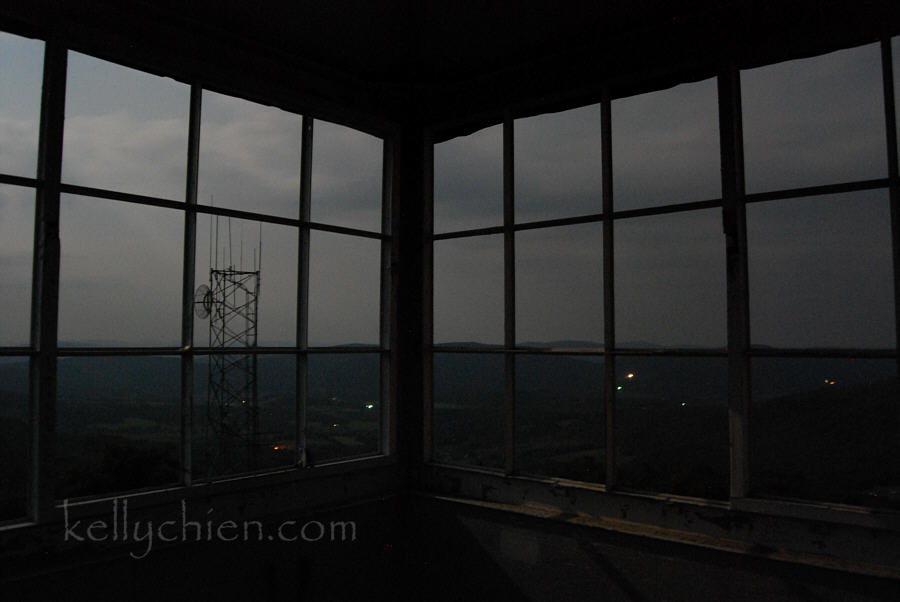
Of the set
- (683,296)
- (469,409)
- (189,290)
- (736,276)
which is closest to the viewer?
(736,276)

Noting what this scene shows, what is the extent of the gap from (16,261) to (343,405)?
6.24 feet

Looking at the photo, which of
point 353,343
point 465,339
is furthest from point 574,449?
point 353,343

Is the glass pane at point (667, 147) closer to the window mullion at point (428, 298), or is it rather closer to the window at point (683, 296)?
the window at point (683, 296)

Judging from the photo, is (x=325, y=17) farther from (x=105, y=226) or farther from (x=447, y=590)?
(x=447, y=590)

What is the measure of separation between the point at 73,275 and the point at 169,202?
58 cm

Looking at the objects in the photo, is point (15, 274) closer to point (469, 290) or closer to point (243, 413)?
point (243, 413)

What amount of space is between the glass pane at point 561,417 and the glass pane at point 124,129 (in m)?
2.22

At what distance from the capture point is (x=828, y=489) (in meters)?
2.93

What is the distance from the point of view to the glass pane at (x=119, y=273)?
9.57 feet

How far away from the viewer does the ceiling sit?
120 inches

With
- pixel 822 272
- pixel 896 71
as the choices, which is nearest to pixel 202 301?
pixel 822 272

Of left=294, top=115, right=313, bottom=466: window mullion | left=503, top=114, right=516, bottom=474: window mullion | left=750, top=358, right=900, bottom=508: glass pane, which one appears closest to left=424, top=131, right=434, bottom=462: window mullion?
left=503, top=114, right=516, bottom=474: window mullion

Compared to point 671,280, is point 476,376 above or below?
below

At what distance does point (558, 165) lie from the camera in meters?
3.82
